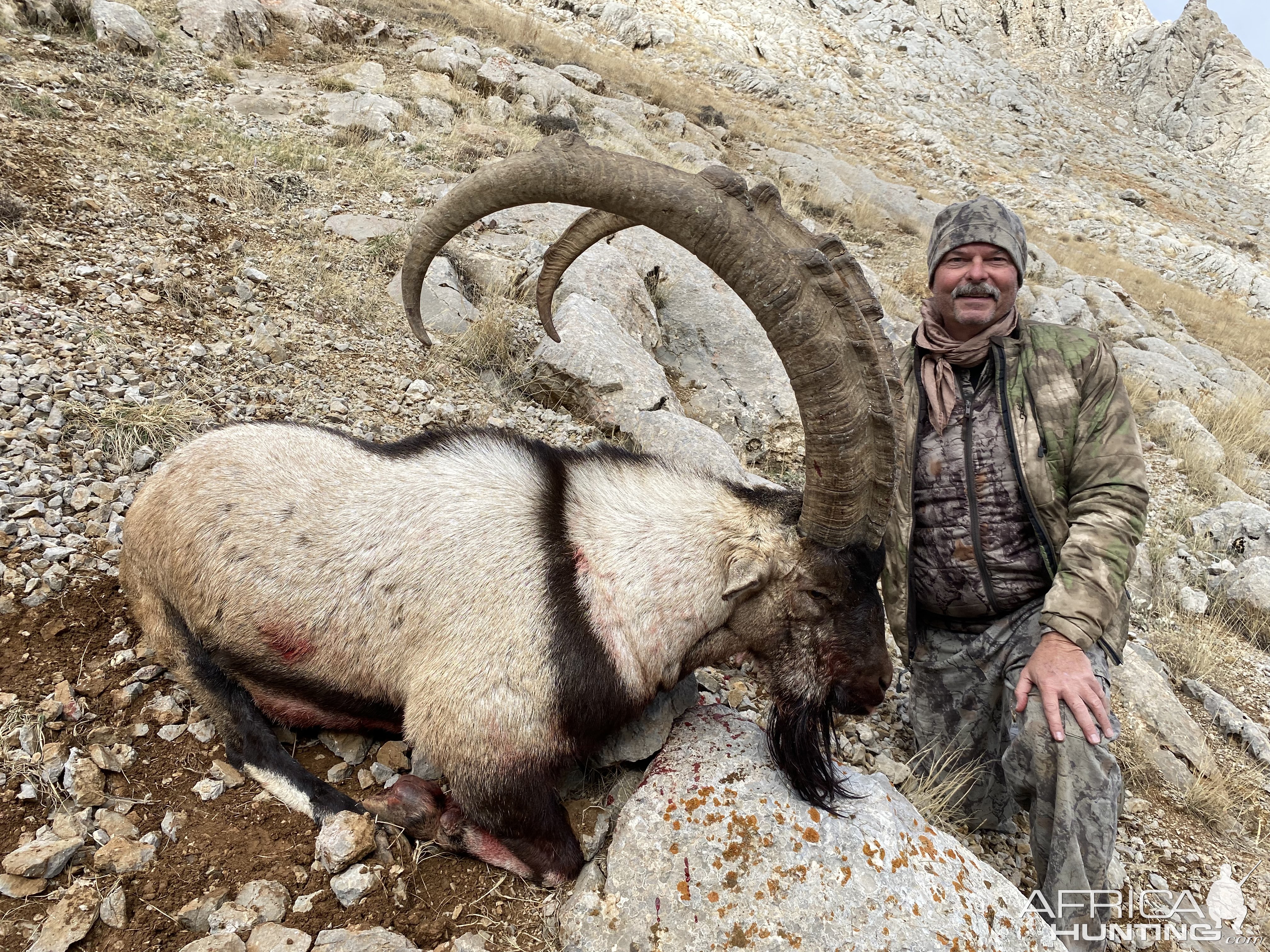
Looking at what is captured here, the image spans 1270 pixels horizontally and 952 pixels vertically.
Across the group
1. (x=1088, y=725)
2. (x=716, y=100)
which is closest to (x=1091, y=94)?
(x=716, y=100)

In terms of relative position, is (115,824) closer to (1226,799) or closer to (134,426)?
(134,426)

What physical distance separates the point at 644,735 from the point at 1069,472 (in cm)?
259

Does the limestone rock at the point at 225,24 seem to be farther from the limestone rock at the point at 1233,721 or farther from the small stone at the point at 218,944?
the limestone rock at the point at 1233,721

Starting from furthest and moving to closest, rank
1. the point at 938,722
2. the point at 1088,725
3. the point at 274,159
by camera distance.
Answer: the point at 274,159 < the point at 938,722 < the point at 1088,725

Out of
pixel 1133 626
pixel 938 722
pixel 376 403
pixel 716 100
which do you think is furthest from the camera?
pixel 716 100

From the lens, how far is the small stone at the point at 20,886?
2.26 metres

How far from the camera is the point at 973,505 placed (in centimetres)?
360

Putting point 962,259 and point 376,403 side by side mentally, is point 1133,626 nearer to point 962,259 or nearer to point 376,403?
point 962,259

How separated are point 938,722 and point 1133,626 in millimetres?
3223

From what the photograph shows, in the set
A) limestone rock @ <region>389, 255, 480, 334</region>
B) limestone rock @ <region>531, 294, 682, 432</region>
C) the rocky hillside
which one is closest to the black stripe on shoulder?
the rocky hillside

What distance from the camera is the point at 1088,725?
289 cm

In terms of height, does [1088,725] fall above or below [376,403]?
A: above

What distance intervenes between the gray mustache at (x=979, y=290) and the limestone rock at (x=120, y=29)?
1260 cm

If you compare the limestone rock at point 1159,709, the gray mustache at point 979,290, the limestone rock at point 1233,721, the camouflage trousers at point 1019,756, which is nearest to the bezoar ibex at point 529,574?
the camouflage trousers at point 1019,756
